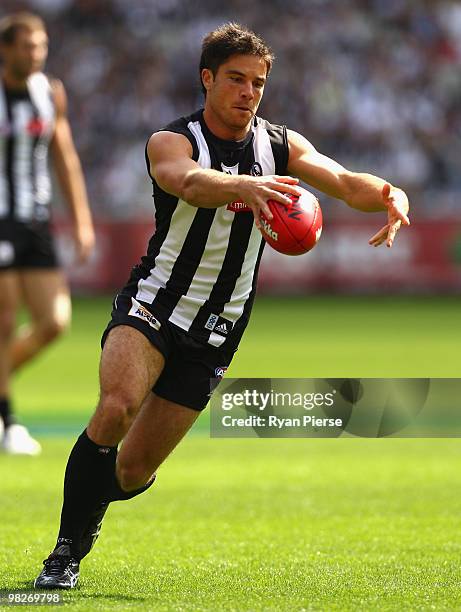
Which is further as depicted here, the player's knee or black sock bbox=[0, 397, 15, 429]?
the player's knee

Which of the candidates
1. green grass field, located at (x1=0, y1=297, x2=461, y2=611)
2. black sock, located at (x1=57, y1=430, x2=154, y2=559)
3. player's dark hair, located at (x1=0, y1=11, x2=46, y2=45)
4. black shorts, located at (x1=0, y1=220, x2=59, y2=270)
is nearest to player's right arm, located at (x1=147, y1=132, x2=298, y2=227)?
black sock, located at (x1=57, y1=430, x2=154, y2=559)

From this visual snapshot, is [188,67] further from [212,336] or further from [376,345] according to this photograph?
[212,336]

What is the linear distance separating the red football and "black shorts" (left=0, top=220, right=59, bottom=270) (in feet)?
15.2

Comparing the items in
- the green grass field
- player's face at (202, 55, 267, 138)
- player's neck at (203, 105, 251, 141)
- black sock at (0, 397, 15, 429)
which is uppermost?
player's face at (202, 55, 267, 138)

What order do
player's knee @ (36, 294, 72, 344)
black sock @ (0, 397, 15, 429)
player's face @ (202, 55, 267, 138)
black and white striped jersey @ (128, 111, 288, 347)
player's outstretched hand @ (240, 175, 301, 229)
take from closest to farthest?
player's outstretched hand @ (240, 175, 301, 229), player's face @ (202, 55, 267, 138), black and white striped jersey @ (128, 111, 288, 347), black sock @ (0, 397, 15, 429), player's knee @ (36, 294, 72, 344)

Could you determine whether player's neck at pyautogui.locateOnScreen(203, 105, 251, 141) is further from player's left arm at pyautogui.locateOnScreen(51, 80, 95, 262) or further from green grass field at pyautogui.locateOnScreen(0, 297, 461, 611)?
player's left arm at pyautogui.locateOnScreen(51, 80, 95, 262)

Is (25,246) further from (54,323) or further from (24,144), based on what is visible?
(24,144)

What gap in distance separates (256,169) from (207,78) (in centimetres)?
42

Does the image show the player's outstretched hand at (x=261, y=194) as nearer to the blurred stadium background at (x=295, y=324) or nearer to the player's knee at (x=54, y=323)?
the blurred stadium background at (x=295, y=324)

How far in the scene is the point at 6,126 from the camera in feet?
29.3

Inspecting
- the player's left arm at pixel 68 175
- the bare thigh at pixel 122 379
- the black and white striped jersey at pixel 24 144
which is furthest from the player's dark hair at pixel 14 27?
the bare thigh at pixel 122 379

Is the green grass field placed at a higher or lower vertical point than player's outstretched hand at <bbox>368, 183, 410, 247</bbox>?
lower

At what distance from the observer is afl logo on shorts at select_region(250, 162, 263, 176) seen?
5005mm
